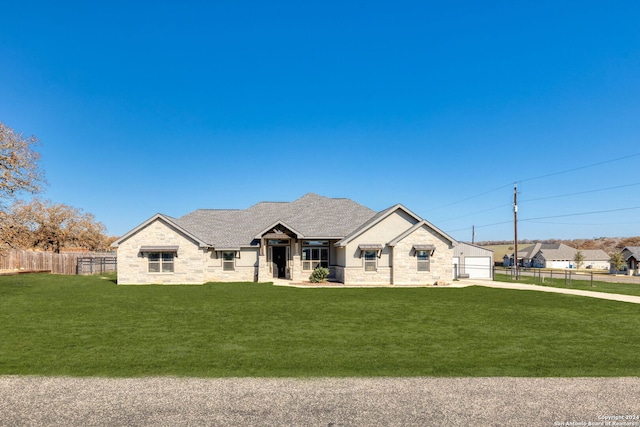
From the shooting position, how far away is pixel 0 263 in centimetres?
3978

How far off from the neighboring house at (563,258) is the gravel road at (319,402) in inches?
3738

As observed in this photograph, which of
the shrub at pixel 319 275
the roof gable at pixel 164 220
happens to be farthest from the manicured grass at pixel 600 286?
the roof gable at pixel 164 220

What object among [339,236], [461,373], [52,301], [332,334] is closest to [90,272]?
[52,301]

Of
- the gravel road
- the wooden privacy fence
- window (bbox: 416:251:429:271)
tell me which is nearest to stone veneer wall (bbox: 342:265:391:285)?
window (bbox: 416:251:429:271)

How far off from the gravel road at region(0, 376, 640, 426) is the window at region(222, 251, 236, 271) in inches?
988

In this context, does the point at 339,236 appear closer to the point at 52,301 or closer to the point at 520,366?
the point at 52,301

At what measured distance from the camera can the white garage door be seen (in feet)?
127

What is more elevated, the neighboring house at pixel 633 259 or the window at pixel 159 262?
the window at pixel 159 262

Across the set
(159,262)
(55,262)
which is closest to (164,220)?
(159,262)

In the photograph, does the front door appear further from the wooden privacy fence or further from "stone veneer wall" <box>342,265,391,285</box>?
the wooden privacy fence

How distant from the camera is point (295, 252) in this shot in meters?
32.0

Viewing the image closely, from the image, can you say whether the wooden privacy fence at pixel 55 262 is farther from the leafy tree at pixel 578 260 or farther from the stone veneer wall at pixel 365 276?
the leafy tree at pixel 578 260

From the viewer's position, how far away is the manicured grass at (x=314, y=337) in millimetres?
8438

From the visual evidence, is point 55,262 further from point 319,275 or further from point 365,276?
point 365,276
